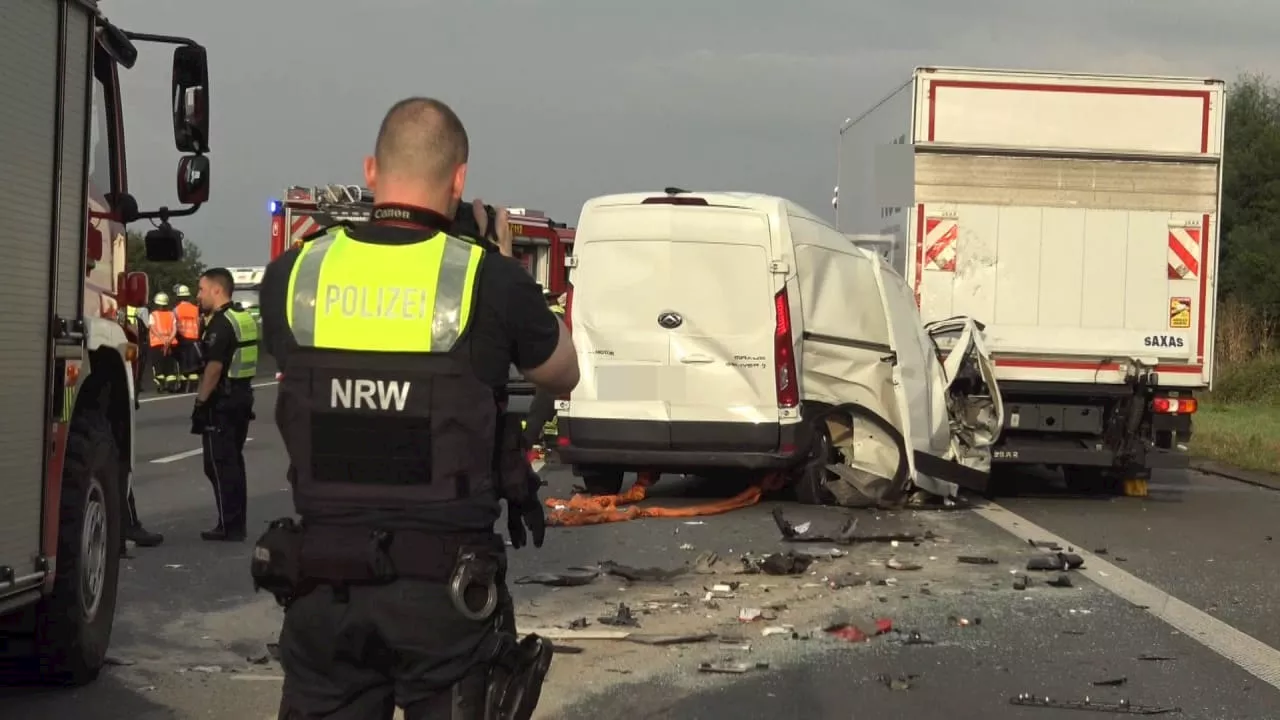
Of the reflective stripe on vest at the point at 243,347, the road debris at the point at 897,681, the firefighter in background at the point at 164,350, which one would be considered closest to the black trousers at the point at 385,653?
the road debris at the point at 897,681

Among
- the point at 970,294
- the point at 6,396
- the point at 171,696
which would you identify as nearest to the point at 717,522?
the point at 970,294

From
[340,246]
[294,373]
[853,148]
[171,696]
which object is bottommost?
[171,696]

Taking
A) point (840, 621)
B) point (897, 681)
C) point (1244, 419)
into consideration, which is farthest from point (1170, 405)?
point (1244, 419)

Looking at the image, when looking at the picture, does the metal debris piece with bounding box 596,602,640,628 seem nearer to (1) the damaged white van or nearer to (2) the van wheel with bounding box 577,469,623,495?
(1) the damaged white van

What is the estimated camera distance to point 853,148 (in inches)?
707

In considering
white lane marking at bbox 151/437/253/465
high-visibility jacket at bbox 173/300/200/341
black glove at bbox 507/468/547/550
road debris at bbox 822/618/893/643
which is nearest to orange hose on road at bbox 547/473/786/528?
road debris at bbox 822/618/893/643

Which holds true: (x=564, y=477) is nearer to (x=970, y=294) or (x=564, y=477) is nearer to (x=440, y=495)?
(x=970, y=294)

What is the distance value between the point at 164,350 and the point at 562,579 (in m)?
22.3

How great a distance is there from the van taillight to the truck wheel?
633 centimetres

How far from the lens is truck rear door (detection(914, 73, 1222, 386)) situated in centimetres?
1403

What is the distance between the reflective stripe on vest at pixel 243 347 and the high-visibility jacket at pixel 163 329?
1950 centimetres

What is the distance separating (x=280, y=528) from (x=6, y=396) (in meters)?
2.34

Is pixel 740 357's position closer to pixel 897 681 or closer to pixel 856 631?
pixel 856 631

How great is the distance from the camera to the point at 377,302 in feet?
11.8
